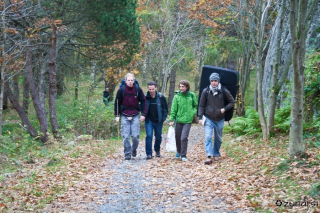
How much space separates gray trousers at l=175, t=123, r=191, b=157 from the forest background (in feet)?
8.17

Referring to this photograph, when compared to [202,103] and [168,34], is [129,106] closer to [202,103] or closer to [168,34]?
[202,103]

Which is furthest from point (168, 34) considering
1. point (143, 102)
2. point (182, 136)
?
point (182, 136)

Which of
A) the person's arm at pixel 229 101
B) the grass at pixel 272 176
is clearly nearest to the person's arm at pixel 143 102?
the person's arm at pixel 229 101

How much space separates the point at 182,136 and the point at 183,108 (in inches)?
28.5

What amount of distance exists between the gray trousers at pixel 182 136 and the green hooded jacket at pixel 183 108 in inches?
5.5

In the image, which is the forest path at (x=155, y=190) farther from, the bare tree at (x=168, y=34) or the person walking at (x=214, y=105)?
the bare tree at (x=168, y=34)

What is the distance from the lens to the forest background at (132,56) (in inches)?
360

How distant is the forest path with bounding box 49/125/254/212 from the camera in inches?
217

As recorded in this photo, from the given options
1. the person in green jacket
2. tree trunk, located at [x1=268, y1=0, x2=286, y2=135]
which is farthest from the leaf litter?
tree trunk, located at [x1=268, y1=0, x2=286, y2=135]

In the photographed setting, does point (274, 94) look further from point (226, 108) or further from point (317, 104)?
point (226, 108)

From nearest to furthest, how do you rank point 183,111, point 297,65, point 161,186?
point 297,65 < point 161,186 < point 183,111

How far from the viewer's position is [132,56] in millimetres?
19906

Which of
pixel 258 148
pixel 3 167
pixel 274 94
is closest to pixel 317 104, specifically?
pixel 274 94

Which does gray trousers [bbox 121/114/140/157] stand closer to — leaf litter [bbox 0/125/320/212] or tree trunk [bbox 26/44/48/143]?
leaf litter [bbox 0/125/320/212]
